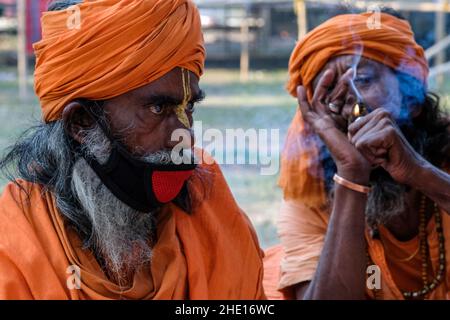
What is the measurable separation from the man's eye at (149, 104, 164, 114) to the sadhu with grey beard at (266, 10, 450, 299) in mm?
830

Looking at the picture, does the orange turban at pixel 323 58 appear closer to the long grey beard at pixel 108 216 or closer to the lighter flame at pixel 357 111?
the lighter flame at pixel 357 111

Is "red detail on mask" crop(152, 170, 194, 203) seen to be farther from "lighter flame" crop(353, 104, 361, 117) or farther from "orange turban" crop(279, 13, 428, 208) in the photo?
"orange turban" crop(279, 13, 428, 208)

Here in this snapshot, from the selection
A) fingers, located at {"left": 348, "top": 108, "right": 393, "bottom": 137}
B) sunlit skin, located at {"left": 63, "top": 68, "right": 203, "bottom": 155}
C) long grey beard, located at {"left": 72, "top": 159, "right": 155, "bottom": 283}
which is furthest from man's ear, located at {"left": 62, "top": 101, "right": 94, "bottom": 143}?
fingers, located at {"left": 348, "top": 108, "right": 393, "bottom": 137}

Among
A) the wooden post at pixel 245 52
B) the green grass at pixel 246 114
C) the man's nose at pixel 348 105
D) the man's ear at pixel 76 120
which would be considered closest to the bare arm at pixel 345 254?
the man's nose at pixel 348 105

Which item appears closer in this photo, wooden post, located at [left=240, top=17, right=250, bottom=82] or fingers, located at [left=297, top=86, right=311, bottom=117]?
fingers, located at [left=297, top=86, right=311, bottom=117]

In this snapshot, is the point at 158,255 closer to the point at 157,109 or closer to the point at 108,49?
the point at 157,109

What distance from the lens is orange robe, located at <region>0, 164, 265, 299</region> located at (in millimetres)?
2584

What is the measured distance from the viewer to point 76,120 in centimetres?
290

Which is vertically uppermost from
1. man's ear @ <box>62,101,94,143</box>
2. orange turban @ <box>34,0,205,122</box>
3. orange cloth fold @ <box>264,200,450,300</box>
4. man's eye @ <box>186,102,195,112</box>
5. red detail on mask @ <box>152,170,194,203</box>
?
orange turban @ <box>34,0,205,122</box>

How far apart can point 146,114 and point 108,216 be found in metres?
0.37

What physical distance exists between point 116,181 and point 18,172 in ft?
A: 1.26

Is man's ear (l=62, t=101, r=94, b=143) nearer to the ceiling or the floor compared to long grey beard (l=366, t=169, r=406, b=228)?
nearer to the ceiling
